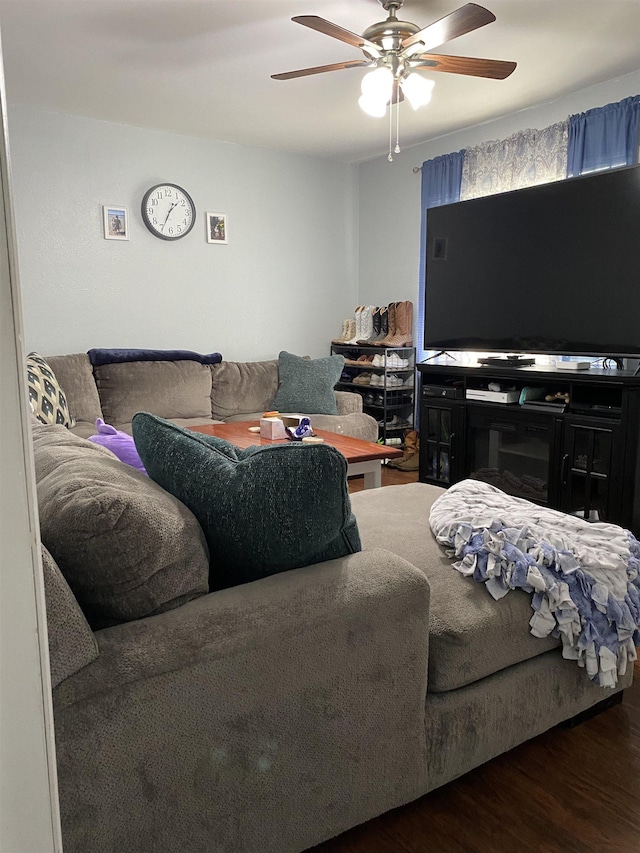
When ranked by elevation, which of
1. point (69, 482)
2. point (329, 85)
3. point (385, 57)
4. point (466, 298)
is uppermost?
point (329, 85)

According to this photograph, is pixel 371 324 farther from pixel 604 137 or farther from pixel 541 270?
pixel 604 137

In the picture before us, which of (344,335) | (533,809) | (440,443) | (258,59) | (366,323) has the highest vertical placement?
(258,59)

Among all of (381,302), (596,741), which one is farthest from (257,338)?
(596,741)

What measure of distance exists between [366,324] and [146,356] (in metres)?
1.84

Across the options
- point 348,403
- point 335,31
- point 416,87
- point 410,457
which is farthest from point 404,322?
point 335,31

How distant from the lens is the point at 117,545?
1035mm

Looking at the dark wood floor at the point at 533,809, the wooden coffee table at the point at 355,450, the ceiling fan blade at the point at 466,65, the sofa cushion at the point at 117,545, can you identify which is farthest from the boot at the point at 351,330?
the sofa cushion at the point at 117,545

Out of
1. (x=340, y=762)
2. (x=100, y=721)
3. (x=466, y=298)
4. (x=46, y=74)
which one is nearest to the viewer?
(x=100, y=721)

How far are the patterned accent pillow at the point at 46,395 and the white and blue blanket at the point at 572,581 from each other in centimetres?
230

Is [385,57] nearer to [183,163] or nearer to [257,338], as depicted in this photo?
[183,163]

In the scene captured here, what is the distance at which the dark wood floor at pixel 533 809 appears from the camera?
4.41 ft

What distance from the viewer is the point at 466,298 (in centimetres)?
417

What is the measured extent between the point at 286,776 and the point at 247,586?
1.13 ft

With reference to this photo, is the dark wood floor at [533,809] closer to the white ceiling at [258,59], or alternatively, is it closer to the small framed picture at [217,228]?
the white ceiling at [258,59]
